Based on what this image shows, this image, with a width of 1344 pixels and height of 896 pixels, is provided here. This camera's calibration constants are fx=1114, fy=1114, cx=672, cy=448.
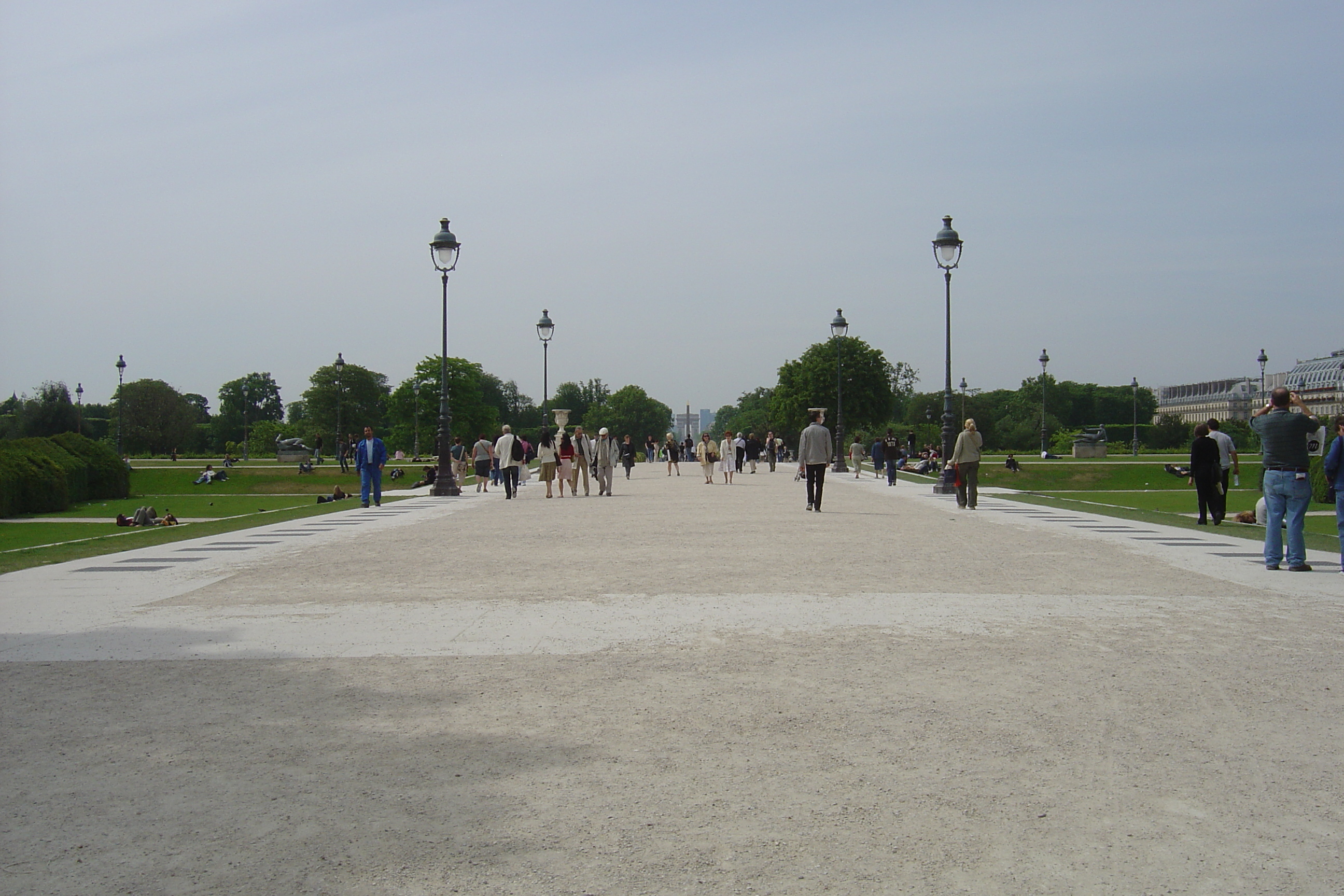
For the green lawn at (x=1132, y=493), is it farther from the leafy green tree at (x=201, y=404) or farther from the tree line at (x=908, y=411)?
the leafy green tree at (x=201, y=404)

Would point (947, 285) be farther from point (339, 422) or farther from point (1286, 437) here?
point (339, 422)

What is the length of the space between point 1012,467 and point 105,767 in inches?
1758

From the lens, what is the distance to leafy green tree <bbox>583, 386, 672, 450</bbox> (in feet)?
547

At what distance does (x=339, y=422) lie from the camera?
94125 millimetres

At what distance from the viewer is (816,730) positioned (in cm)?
492

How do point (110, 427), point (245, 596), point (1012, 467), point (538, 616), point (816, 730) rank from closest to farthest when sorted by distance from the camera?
point (816, 730)
point (538, 616)
point (245, 596)
point (1012, 467)
point (110, 427)

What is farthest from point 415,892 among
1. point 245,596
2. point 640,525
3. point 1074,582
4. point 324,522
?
point 324,522

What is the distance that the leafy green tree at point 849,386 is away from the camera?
300ft

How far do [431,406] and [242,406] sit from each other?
43.7 m

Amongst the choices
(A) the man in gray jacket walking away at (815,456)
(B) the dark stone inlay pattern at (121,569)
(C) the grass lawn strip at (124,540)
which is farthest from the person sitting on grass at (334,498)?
(B) the dark stone inlay pattern at (121,569)

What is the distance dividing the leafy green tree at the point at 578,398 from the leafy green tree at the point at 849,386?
260 feet

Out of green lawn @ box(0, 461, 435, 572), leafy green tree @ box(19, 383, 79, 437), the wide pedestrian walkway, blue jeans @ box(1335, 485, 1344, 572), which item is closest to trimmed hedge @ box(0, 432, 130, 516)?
green lawn @ box(0, 461, 435, 572)

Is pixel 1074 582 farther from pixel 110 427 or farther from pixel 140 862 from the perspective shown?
pixel 110 427

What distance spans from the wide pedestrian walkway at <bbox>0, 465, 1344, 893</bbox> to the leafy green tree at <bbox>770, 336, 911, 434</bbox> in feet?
268
